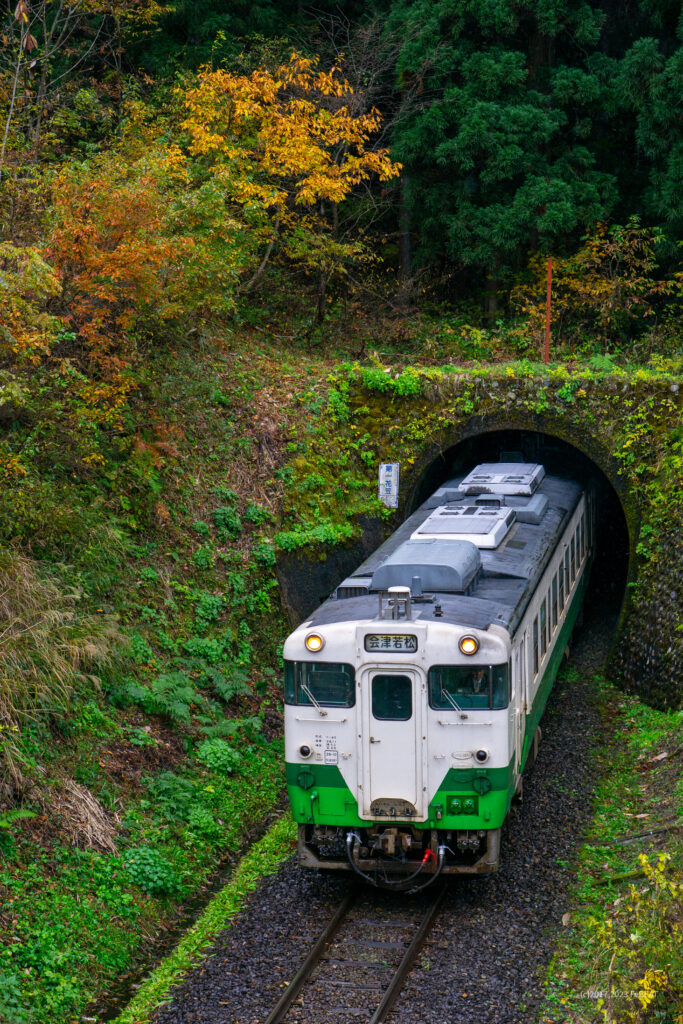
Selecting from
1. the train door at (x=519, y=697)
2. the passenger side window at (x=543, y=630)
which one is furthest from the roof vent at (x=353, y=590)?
the passenger side window at (x=543, y=630)

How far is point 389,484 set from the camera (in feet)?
54.6

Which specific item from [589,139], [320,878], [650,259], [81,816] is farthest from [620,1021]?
[589,139]

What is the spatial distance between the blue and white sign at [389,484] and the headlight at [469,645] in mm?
7744

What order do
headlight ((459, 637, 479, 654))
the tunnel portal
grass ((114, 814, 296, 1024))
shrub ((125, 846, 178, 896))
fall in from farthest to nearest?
the tunnel portal, shrub ((125, 846, 178, 896)), headlight ((459, 637, 479, 654)), grass ((114, 814, 296, 1024))

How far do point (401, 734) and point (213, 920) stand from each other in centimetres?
251

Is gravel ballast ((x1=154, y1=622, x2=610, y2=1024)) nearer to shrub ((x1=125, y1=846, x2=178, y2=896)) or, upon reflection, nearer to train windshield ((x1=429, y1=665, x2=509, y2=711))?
shrub ((x1=125, y1=846, x2=178, y2=896))

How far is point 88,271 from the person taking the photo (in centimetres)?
1258

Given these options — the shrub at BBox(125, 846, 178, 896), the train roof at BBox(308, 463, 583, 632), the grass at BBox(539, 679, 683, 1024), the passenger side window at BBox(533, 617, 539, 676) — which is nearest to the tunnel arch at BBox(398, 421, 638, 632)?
the train roof at BBox(308, 463, 583, 632)

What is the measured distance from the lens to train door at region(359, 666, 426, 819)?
909 cm

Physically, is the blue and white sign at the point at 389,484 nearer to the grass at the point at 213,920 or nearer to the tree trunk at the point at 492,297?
the grass at the point at 213,920

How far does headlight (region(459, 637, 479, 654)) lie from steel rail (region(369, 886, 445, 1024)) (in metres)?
2.52

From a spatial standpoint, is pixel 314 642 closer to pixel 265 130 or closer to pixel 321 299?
pixel 265 130

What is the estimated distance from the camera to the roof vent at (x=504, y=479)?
45.3 ft

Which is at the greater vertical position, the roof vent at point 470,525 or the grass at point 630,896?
the roof vent at point 470,525
